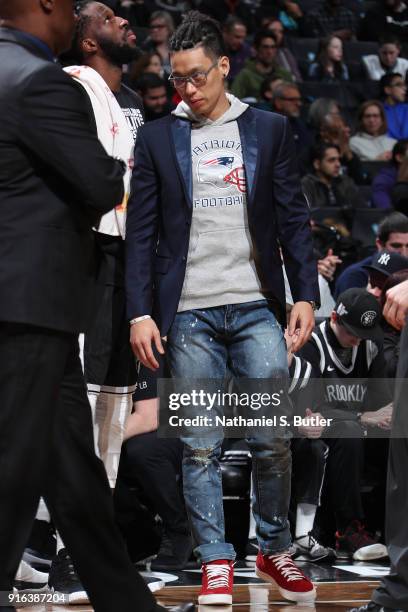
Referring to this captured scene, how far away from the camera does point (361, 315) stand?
5.55 m

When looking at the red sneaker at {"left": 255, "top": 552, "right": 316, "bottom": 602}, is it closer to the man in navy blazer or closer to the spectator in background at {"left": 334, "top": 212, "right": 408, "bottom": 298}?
the man in navy blazer

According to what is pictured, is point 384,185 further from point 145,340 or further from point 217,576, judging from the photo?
point 217,576

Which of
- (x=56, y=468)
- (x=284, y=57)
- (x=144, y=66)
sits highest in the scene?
(x=284, y=57)

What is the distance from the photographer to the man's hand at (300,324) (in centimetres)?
382

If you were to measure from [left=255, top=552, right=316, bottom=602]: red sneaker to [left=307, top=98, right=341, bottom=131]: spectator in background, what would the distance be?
6373 millimetres

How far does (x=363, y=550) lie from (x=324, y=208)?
365cm

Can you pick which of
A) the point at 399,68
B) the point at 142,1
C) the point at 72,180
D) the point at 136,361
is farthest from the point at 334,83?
the point at 72,180

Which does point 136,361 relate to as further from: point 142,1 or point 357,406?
point 142,1

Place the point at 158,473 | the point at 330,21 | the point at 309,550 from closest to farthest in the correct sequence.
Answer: the point at 158,473, the point at 309,550, the point at 330,21

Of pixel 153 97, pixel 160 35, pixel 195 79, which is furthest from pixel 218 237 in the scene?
pixel 160 35

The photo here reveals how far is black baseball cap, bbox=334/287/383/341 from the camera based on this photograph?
5547 mm

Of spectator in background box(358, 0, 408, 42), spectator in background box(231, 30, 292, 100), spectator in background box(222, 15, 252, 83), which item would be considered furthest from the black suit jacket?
spectator in background box(358, 0, 408, 42)

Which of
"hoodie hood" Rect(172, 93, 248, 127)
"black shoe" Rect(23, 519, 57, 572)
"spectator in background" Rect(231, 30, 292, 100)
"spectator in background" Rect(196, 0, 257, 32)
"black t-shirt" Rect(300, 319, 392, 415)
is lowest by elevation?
"black shoe" Rect(23, 519, 57, 572)

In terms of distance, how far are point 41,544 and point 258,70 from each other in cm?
659
